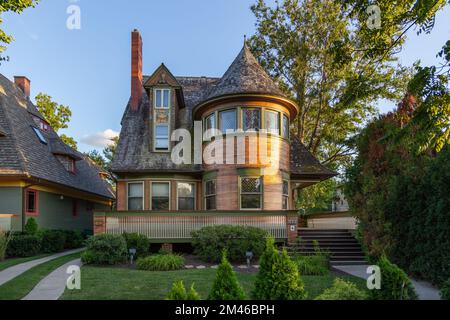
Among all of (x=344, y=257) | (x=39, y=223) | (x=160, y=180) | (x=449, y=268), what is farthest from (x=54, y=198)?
(x=449, y=268)

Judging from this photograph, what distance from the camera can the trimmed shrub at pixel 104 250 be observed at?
1201 cm

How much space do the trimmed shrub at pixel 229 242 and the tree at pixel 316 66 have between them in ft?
41.2

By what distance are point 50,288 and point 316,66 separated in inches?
829

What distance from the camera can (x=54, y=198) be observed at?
19734 millimetres

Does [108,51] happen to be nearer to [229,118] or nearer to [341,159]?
[229,118]

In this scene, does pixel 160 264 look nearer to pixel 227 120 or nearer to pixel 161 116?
pixel 227 120

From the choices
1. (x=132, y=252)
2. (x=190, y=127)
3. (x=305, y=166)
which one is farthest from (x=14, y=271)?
(x=305, y=166)

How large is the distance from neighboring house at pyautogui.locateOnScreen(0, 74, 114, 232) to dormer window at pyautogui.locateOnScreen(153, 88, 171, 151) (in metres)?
5.95

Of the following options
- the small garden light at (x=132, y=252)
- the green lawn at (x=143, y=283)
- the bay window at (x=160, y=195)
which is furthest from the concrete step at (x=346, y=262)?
the bay window at (x=160, y=195)

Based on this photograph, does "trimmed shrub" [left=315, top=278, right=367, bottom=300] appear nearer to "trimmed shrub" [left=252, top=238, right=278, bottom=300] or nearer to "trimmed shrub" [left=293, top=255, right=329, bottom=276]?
"trimmed shrub" [left=252, top=238, right=278, bottom=300]

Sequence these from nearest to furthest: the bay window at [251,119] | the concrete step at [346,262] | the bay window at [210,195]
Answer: the concrete step at [346,262] → the bay window at [251,119] → the bay window at [210,195]

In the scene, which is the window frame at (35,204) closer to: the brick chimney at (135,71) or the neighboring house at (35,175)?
the neighboring house at (35,175)

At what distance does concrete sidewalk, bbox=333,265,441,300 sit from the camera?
8027 mm

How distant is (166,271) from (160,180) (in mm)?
7201
